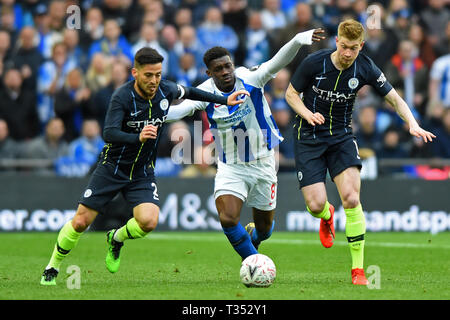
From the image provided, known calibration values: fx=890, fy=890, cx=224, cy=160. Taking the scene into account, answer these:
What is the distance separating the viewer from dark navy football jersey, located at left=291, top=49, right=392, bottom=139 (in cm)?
895

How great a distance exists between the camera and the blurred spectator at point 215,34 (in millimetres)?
16797

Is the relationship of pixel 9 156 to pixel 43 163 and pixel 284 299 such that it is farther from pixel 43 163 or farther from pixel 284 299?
pixel 284 299

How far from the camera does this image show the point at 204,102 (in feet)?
31.0

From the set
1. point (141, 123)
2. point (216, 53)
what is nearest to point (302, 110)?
point (216, 53)

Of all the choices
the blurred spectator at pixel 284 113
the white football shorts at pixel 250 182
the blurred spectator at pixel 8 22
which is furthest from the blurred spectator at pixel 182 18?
the white football shorts at pixel 250 182

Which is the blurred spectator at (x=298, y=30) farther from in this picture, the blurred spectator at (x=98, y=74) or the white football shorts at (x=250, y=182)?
the white football shorts at (x=250, y=182)

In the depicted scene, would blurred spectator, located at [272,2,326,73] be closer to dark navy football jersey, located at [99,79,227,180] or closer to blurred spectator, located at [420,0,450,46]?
blurred spectator, located at [420,0,450,46]

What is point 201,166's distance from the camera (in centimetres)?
1578

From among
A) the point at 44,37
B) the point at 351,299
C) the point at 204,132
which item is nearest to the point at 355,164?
the point at 351,299

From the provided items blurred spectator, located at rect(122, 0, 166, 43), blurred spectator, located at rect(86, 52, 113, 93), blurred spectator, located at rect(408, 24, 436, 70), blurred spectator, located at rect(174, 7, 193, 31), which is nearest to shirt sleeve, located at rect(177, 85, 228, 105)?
blurred spectator, located at rect(86, 52, 113, 93)

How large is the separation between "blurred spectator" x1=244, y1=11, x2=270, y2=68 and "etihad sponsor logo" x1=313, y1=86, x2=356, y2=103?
7.63 meters

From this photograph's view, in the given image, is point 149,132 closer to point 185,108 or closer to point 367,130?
point 185,108

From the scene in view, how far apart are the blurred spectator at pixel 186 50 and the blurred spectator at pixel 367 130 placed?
2.98 meters

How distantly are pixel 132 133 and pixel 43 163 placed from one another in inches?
287
